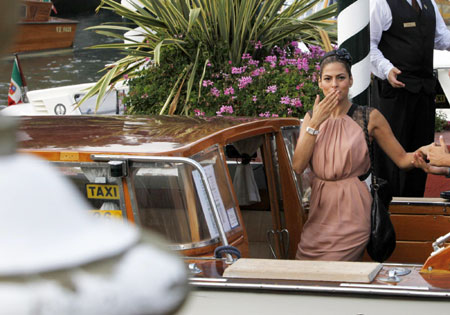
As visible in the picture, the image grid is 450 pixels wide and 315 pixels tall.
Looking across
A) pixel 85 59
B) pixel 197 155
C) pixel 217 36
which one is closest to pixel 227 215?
pixel 197 155

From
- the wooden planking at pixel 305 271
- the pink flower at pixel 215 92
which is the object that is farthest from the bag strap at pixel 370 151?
the pink flower at pixel 215 92

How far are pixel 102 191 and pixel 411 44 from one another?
357 centimetres

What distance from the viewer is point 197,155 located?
3.46 meters

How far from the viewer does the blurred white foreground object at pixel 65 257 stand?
444 mm

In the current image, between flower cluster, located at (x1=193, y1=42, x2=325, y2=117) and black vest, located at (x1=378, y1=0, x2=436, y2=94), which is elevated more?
black vest, located at (x1=378, y1=0, x2=436, y2=94)

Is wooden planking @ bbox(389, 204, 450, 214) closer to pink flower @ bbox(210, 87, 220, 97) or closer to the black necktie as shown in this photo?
the black necktie

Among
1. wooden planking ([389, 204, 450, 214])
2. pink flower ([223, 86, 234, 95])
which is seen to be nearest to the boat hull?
pink flower ([223, 86, 234, 95])

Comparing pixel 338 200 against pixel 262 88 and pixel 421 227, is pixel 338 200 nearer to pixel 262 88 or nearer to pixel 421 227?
pixel 421 227

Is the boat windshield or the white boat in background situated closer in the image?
the boat windshield

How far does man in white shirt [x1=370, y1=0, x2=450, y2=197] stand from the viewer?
6.07 meters

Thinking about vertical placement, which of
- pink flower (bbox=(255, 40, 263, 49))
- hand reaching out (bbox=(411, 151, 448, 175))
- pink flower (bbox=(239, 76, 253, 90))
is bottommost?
hand reaching out (bbox=(411, 151, 448, 175))

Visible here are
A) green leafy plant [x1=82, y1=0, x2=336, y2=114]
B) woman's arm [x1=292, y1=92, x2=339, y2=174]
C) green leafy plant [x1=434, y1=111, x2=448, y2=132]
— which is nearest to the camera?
woman's arm [x1=292, y1=92, x2=339, y2=174]

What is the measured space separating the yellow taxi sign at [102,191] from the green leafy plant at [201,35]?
3.55 meters

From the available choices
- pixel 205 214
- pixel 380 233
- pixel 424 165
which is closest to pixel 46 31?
pixel 424 165
